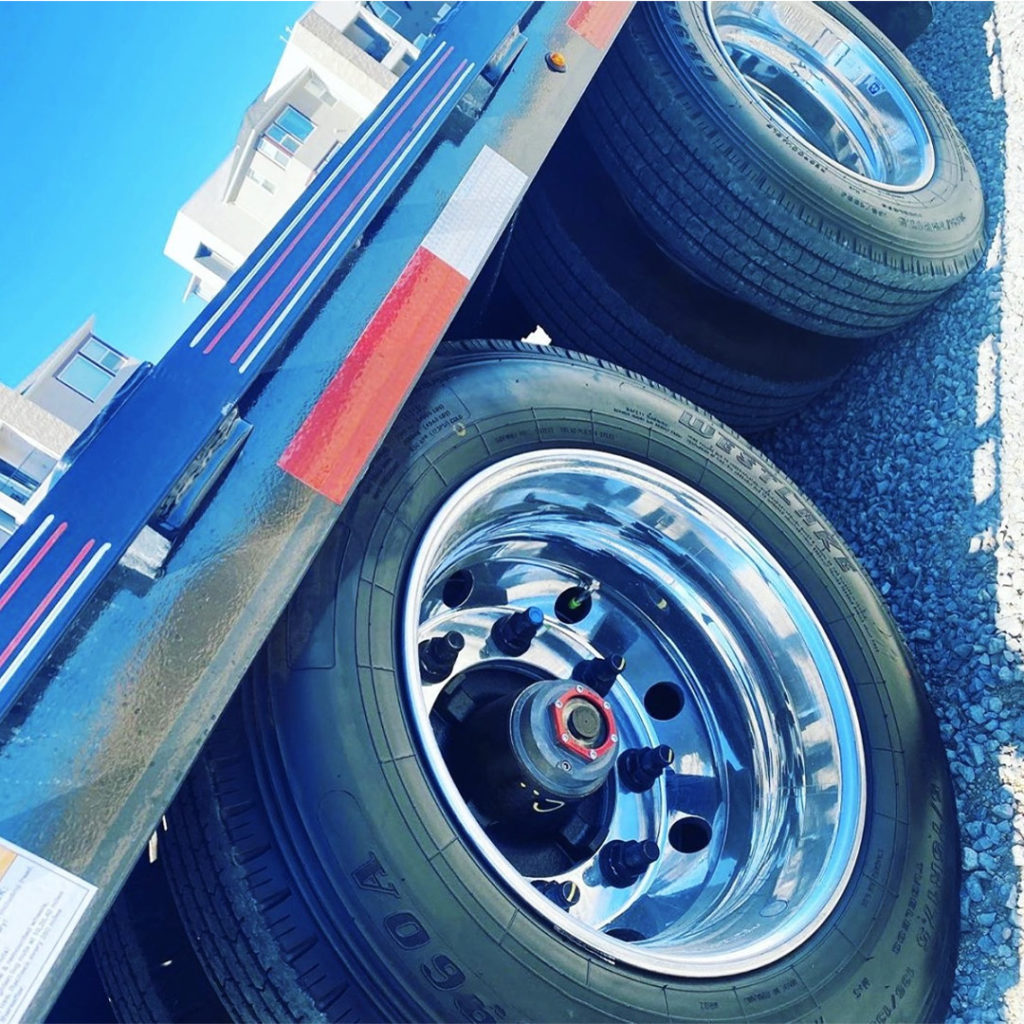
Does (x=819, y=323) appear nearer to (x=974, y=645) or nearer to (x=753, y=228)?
(x=753, y=228)

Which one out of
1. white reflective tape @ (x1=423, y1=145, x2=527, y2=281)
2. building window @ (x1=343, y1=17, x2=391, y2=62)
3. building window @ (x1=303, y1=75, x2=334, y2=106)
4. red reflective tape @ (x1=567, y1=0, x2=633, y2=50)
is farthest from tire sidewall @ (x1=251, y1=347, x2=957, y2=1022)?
building window @ (x1=343, y1=17, x2=391, y2=62)

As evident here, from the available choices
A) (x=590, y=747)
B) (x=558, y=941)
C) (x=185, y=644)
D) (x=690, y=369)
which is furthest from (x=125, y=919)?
(x=690, y=369)

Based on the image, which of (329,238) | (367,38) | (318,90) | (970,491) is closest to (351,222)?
(329,238)

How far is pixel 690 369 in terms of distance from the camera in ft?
8.26

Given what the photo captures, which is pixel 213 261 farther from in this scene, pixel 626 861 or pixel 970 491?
pixel 970 491

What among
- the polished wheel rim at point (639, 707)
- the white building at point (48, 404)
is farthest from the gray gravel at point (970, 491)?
the white building at point (48, 404)

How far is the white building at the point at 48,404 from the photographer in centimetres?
171

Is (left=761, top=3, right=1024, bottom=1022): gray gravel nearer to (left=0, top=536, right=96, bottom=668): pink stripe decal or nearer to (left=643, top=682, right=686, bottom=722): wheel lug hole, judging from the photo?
(left=643, top=682, right=686, bottom=722): wheel lug hole

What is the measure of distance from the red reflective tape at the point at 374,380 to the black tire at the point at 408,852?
116 mm

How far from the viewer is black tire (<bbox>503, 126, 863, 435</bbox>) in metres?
2.35

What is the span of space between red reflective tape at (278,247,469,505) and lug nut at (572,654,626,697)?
92 cm

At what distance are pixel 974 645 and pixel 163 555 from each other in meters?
2.04

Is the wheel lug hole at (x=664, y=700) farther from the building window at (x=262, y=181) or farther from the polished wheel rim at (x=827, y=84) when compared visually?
the building window at (x=262, y=181)

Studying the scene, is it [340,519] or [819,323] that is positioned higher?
[819,323]
